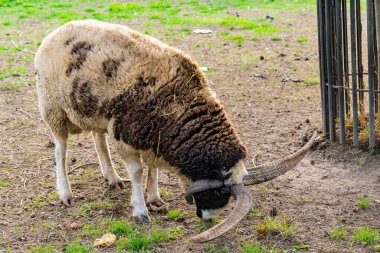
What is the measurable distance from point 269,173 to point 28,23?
13463 mm

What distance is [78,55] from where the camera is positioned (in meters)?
6.21

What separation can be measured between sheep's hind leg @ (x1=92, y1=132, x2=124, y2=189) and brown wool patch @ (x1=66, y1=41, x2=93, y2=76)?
1086 millimetres

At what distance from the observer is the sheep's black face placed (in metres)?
5.61

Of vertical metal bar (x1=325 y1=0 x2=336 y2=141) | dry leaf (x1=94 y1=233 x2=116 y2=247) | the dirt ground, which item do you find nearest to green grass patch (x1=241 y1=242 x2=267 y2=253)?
the dirt ground

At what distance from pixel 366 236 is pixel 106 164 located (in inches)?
122

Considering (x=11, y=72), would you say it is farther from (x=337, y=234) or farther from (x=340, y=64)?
(x=337, y=234)

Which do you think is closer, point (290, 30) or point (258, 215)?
point (258, 215)

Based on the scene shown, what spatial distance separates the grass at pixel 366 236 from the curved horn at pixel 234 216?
3.72 feet

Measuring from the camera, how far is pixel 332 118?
7621mm

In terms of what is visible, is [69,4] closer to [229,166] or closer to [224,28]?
[224,28]

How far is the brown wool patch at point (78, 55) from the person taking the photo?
6172 mm

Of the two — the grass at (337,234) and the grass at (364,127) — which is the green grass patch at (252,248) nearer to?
the grass at (337,234)

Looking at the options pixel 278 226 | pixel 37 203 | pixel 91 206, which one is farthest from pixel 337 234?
pixel 37 203

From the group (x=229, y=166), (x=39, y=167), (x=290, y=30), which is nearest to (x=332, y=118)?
(x=229, y=166)
